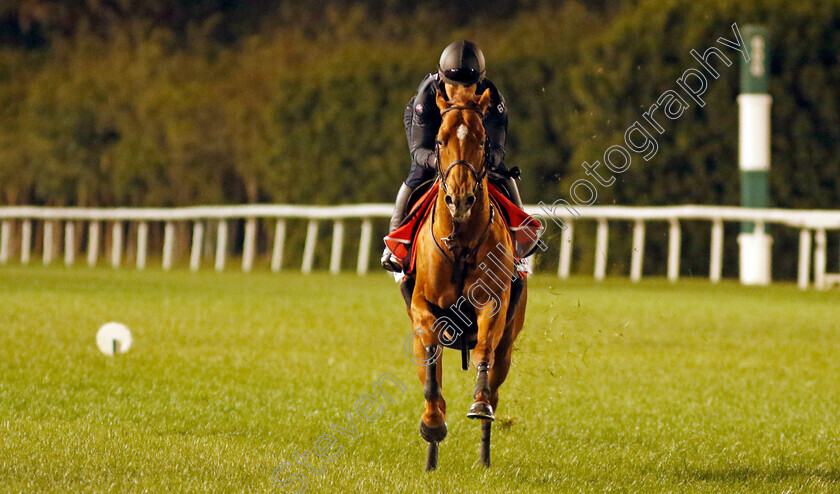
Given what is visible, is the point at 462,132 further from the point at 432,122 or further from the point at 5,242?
the point at 5,242

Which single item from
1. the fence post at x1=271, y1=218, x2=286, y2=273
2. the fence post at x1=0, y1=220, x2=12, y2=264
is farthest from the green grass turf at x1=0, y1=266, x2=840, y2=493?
the fence post at x1=0, y1=220, x2=12, y2=264

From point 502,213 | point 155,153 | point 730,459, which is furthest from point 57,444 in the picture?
point 155,153

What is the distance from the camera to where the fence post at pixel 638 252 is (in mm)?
18312

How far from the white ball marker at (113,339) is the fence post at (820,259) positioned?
1005 centimetres

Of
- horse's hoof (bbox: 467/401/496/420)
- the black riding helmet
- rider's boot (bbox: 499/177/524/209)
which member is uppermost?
the black riding helmet

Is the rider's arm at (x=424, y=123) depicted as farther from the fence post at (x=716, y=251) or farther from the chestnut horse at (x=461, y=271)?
the fence post at (x=716, y=251)

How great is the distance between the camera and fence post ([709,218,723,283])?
18203mm

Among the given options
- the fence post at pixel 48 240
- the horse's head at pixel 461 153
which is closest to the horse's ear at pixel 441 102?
the horse's head at pixel 461 153

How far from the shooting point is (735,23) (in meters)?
18.7

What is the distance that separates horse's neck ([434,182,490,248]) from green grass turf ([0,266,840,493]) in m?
1.06

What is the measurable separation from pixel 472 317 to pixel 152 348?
5006 mm

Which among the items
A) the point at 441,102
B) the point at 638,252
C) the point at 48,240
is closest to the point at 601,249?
the point at 638,252

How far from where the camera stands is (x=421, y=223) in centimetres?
664

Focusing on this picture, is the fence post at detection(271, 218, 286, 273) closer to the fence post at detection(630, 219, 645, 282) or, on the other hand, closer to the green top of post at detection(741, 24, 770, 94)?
the fence post at detection(630, 219, 645, 282)
